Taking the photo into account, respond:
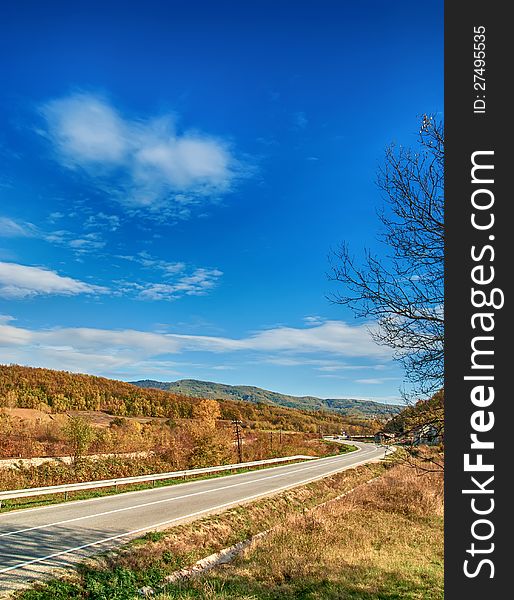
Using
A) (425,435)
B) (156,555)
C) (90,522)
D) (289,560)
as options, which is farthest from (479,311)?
(90,522)

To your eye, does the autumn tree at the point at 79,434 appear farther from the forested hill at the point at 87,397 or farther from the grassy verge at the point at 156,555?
the forested hill at the point at 87,397

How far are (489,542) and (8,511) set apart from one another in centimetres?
1636

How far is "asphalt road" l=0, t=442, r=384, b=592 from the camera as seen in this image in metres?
10.1

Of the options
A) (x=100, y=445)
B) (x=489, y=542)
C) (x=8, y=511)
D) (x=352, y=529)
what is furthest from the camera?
(x=100, y=445)

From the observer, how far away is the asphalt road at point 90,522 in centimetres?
1012

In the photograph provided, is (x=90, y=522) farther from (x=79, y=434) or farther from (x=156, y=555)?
(x=79, y=434)

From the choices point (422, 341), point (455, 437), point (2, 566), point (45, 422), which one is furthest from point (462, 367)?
point (45, 422)

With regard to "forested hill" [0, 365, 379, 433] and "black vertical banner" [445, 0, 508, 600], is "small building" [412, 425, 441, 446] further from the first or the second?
"forested hill" [0, 365, 379, 433]

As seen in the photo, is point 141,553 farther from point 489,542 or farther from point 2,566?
point 489,542

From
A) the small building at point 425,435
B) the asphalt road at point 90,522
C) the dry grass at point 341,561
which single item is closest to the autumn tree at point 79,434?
the asphalt road at point 90,522

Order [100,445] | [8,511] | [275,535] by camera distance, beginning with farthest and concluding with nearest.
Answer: [100,445]
[8,511]
[275,535]

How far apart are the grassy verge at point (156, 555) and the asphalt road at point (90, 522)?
0.51 metres

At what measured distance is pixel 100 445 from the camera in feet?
136

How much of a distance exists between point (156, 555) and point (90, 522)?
12.4ft
